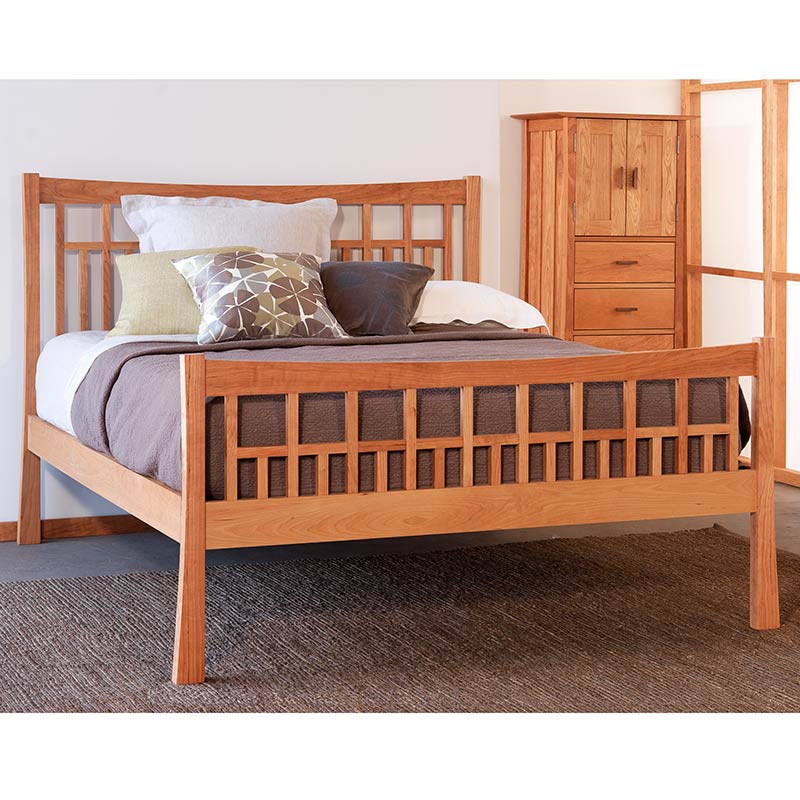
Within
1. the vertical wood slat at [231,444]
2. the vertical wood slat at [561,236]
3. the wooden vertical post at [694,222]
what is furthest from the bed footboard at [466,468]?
the wooden vertical post at [694,222]

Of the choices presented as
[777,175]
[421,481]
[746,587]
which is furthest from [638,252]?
[421,481]

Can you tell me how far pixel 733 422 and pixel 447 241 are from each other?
1724mm

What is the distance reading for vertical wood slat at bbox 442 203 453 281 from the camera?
4211 mm

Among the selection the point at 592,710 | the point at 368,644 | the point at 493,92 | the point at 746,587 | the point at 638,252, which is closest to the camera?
the point at 592,710

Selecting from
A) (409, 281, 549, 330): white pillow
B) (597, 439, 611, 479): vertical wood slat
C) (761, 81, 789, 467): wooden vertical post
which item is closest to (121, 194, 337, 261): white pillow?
(409, 281, 549, 330): white pillow

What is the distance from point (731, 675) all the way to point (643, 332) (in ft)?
9.14

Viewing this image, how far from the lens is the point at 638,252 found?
197 inches

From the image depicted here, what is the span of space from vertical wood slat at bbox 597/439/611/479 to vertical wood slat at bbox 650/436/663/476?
0.11 metres

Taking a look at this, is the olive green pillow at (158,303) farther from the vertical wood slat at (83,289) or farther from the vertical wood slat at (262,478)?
the vertical wood slat at (262,478)

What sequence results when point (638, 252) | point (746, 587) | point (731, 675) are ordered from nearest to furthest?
1. point (731, 675)
2. point (746, 587)
3. point (638, 252)

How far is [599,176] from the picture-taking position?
4.95m

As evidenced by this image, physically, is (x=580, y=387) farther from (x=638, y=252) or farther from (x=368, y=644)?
(x=638, y=252)

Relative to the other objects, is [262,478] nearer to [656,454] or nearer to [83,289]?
[656,454]

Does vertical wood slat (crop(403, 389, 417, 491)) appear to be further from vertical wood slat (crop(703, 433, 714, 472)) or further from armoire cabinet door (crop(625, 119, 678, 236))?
armoire cabinet door (crop(625, 119, 678, 236))
